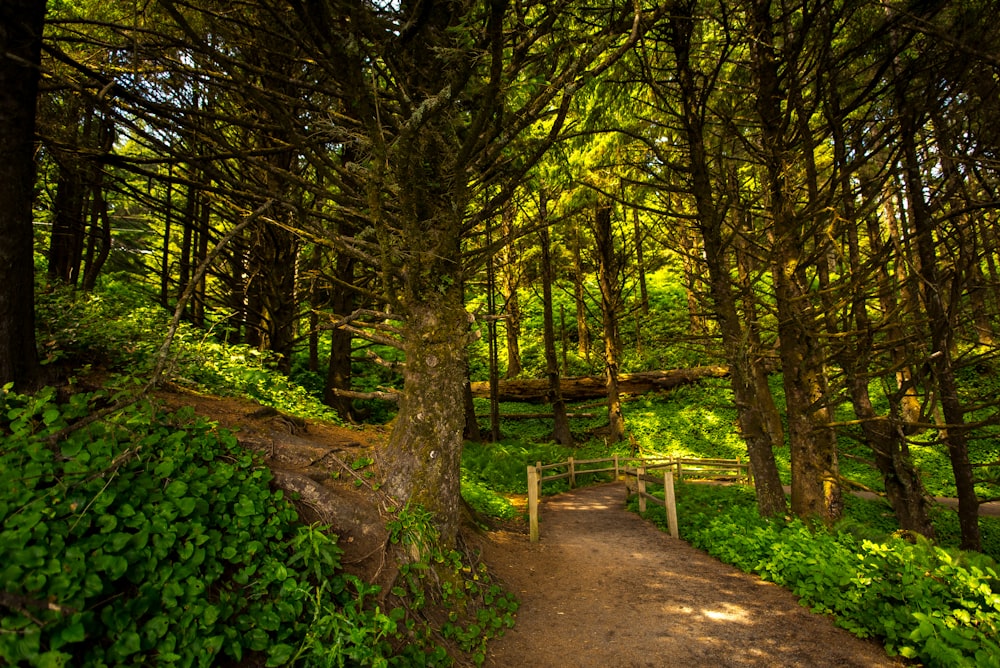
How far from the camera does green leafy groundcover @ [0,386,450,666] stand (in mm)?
2359

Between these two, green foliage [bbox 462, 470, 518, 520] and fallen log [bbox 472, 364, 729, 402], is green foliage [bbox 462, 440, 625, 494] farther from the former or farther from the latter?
fallen log [bbox 472, 364, 729, 402]

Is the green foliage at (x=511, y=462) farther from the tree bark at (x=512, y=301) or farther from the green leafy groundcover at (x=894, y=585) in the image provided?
the green leafy groundcover at (x=894, y=585)

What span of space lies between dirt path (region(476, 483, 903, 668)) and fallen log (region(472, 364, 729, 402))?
44.9 ft

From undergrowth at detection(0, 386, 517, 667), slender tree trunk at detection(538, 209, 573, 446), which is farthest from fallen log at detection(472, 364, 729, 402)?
undergrowth at detection(0, 386, 517, 667)

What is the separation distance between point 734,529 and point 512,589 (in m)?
3.86

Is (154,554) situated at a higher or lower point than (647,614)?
higher

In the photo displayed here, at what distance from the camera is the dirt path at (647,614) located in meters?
4.38

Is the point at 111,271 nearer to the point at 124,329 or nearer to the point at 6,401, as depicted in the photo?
the point at 124,329

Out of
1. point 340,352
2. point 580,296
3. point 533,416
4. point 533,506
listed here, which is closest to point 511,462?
point 533,506

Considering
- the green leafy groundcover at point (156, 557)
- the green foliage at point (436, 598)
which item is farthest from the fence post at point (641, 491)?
the green leafy groundcover at point (156, 557)

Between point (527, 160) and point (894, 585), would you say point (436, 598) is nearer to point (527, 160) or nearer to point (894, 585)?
point (894, 585)

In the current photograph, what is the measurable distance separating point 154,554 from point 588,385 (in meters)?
19.8

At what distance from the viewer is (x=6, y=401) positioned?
3.48 m

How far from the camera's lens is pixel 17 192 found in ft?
12.5
